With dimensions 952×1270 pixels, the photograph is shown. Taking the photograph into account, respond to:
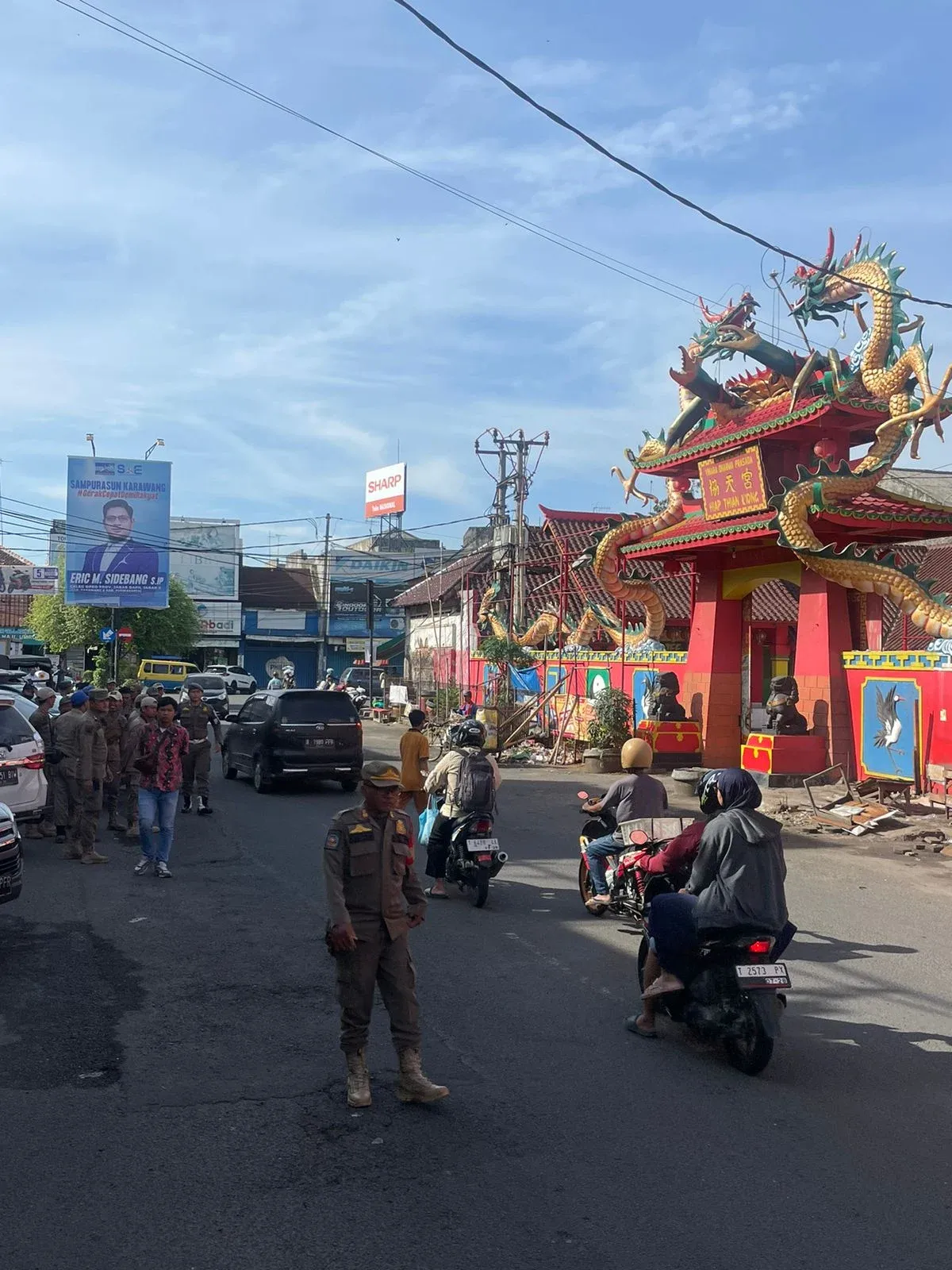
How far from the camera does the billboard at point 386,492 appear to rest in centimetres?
7050

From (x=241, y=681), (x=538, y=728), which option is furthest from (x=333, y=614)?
(x=538, y=728)

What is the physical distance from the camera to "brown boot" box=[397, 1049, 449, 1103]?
525cm

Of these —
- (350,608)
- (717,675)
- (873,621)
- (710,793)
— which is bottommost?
(710,793)

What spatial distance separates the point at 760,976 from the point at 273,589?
62101 mm

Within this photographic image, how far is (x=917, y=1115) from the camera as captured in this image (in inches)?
209

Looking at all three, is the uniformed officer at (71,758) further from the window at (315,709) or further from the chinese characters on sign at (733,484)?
the chinese characters on sign at (733,484)

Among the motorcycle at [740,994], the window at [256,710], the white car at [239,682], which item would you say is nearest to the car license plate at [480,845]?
the motorcycle at [740,994]

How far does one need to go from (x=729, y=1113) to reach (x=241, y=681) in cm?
4747

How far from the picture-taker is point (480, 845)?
986 centimetres

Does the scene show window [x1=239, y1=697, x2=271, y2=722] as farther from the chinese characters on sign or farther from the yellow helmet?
the yellow helmet

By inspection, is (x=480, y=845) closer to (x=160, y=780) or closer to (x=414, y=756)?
(x=414, y=756)

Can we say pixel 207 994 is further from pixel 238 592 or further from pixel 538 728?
pixel 238 592

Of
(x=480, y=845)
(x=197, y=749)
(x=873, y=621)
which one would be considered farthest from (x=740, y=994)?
(x=873, y=621)

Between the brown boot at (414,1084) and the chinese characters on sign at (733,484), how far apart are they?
16.7m
